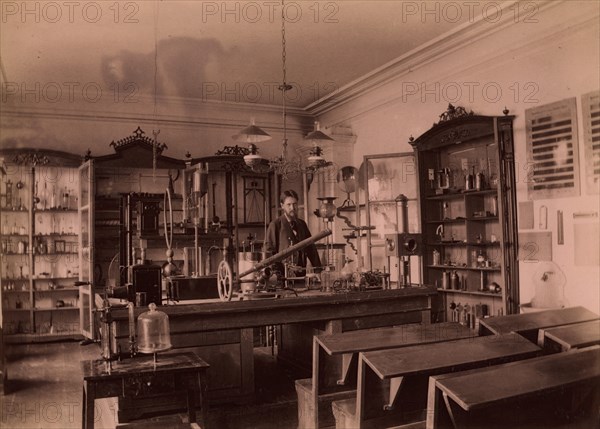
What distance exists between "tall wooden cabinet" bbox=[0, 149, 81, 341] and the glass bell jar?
518cm

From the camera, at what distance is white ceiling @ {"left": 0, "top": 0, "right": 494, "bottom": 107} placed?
212 inches

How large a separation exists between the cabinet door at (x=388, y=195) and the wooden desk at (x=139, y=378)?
454cm

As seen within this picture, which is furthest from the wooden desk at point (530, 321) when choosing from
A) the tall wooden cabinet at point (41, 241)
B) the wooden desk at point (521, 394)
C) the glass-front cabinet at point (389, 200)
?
the tall wooden cabinet at point (41, 241)

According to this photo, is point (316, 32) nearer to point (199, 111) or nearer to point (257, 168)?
point (257, 168)

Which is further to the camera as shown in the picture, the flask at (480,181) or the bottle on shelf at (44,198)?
the bottle on shelf at (44,198)

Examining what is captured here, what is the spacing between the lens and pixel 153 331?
3.08 m

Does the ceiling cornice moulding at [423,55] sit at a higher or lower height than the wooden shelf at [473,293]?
higher

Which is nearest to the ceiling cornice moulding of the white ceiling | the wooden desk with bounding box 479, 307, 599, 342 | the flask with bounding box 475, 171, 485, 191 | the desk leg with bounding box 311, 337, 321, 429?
the white ceiling

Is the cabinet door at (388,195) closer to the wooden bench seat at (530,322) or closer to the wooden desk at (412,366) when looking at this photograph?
the wooden bench seat at (530,322)

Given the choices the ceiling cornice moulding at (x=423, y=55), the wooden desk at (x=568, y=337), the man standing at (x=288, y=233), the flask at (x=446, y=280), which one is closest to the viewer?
the wooden desk at (x=568, y=337)

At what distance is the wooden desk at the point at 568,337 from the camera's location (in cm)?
267

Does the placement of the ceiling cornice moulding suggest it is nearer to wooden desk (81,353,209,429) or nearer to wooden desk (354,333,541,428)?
wooden desk (354,333,541,428)

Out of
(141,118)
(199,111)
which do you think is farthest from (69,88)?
(199,111)

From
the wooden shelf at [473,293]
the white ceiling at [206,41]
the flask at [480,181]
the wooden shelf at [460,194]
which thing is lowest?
the wooden shelf at [473,293]
